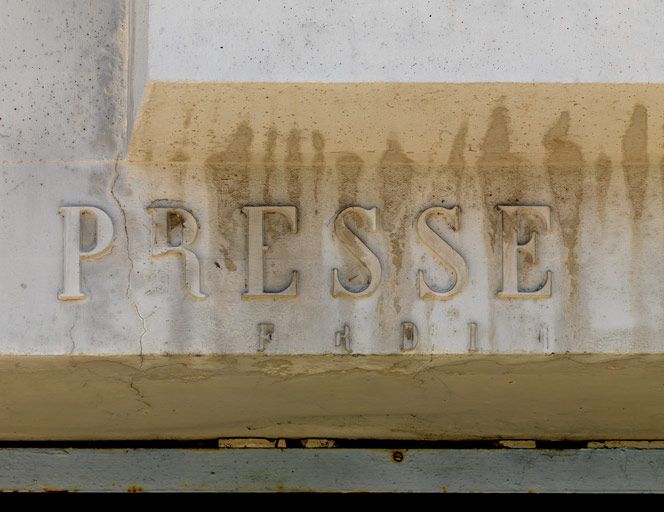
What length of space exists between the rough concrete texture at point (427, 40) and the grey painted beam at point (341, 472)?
62.3 inches

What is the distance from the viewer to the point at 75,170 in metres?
3.16

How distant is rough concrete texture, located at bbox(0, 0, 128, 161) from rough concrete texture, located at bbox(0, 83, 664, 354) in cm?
9

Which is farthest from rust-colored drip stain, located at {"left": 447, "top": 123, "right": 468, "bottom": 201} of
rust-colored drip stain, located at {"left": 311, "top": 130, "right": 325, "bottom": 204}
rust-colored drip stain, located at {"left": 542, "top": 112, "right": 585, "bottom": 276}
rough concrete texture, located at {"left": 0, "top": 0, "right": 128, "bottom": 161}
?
rough concrete texture, located at {"left": 0, "top": 0, "right": 128, "bottom": 161}

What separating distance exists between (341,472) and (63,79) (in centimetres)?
169

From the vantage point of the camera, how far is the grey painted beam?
12.4ft

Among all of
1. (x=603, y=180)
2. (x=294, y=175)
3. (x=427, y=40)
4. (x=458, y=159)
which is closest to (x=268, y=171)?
(x=294, y=175)

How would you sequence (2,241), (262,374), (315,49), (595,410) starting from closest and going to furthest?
(315,49) → (2,241) → (262,374) → (595,410)

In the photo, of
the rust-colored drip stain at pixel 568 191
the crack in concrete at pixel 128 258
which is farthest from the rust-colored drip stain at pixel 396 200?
the crack in concrete at pixel 128 258

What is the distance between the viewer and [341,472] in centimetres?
378

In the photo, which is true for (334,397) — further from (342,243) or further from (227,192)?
(227,192)

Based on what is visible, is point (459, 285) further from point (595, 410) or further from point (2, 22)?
point (2, 22)

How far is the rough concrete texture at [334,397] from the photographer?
10.7ft
